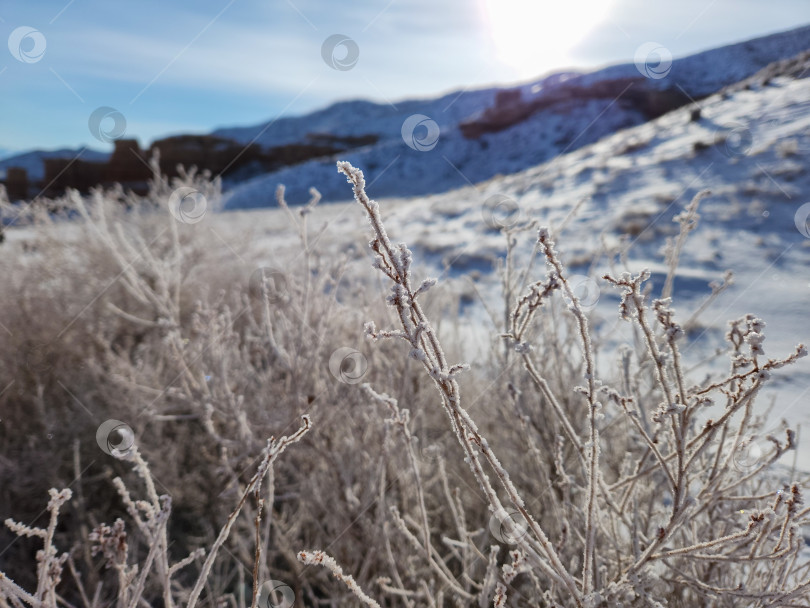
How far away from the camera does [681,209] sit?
25.8 ft

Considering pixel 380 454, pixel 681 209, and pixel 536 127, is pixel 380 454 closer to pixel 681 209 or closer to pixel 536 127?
pixel 681 209

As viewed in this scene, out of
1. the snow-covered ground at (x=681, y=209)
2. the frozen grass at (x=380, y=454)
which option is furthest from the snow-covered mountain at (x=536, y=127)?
the frozen grass at (x=380, y=454)

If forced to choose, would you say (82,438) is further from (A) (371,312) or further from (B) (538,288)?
(B) (538,288)

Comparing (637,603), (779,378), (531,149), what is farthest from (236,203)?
(637,603)

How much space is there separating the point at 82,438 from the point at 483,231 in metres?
7.30

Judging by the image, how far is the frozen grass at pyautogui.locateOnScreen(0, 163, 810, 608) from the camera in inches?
34.0

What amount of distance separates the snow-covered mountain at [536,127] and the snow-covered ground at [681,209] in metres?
7.09

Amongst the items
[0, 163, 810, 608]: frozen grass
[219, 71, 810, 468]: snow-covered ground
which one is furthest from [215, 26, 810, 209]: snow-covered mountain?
[0, 163, 810, 608]: frozen grass

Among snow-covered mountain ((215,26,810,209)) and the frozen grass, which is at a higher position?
snow-covered mountain ((215,26,810,209))

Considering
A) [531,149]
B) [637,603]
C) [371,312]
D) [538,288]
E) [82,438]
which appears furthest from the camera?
[531,149]

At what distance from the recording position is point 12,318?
4047mm

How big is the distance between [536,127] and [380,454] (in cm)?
2294

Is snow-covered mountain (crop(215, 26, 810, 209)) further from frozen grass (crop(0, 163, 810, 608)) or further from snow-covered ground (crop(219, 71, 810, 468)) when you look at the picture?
frozen grass (crop(0, 163, 810, 608))

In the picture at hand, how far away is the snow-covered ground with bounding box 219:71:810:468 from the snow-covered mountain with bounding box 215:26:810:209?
7093mm
